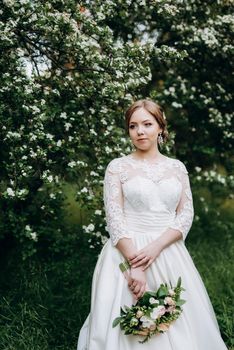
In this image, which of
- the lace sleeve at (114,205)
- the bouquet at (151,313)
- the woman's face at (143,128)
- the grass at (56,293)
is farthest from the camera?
the grass at (56,293)

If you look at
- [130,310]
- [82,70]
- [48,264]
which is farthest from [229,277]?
[82,70]

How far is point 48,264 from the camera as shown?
6250 millimetres

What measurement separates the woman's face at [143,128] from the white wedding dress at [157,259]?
6.1 inches

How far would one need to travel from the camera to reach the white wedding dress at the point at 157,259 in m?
3.81

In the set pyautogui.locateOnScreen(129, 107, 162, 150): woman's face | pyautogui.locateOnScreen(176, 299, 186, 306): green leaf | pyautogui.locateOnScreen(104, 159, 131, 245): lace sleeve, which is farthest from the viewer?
pyautogui.locateOnScreen(129, 107, 162, 150): woman's face

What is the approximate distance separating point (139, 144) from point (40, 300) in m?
2.20

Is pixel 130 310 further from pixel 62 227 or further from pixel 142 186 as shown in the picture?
pixel 62 227

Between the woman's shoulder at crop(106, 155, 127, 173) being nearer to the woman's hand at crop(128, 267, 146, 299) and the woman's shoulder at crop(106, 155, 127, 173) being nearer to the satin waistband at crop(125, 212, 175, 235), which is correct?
the satin waistband at crop(125, 212, 175, 235)

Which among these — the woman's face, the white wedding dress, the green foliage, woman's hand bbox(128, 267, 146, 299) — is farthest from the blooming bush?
woman's hand bbox(128, 267, 146, 299)

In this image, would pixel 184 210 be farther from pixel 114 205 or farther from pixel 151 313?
pixel 151 313

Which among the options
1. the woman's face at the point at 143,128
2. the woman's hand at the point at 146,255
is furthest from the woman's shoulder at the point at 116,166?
the woman's hand at the point at 146,255

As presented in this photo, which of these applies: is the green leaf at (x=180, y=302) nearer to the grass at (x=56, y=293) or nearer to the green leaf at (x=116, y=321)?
the green leaf at (x=116, y=321)

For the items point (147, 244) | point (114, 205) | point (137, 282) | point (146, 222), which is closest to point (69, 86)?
point (114, 205)

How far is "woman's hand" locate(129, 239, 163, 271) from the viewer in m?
3.79
